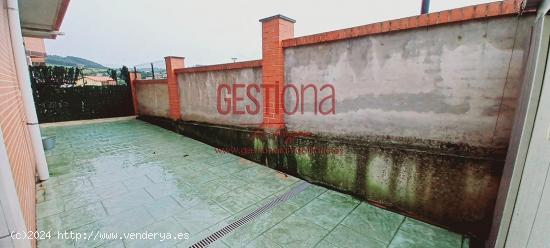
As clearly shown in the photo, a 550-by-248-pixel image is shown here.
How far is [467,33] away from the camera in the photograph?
281cm

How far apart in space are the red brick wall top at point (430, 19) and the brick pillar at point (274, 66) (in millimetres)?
800

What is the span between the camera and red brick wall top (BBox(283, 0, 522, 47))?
8.38ft

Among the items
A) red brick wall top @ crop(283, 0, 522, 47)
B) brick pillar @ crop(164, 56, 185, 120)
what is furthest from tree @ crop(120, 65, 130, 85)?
red brick wall top @ crop(283, 0, 522, 47)

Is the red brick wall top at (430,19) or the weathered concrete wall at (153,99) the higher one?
the red brick wall top at (430,19)

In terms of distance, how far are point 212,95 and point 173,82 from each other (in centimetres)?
266

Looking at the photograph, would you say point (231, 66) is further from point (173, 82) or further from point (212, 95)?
point (173, 82)

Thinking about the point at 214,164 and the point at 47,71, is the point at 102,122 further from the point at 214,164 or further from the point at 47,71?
the point at 214,164

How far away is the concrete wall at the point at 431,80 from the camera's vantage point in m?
2.66

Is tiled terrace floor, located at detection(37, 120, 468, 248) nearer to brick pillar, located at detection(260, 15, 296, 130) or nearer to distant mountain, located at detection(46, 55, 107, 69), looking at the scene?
brick pillar, located at detection(260, 15, 296, 130)

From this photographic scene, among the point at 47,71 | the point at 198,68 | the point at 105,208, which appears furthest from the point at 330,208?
the point at 47,71

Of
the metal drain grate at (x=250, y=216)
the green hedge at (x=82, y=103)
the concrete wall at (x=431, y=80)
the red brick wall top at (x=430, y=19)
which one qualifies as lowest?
the metal drain grate at (x=250, y=216)

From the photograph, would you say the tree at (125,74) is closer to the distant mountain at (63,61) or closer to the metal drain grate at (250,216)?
the metal drain grate at (250,216)

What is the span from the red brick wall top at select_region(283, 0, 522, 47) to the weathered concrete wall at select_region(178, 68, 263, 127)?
2.12 m

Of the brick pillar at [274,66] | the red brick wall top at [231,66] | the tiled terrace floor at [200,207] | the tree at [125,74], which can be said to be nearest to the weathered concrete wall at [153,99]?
the tree at [125,74]
